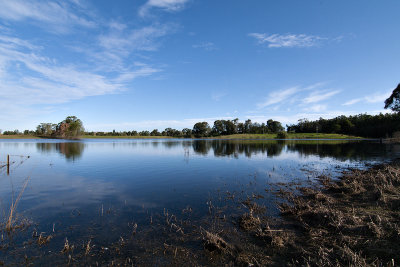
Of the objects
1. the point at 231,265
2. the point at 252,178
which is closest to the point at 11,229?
the point at 231,265

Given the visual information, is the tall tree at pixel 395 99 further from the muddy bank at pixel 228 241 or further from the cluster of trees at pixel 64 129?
the cluster of trees at pixel 64 129

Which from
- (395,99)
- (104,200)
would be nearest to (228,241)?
(104,200)

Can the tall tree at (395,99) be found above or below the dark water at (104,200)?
above

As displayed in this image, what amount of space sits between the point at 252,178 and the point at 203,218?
11338mm

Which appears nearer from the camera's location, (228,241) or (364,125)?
(228,241)

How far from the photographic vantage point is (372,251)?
6.20 metres

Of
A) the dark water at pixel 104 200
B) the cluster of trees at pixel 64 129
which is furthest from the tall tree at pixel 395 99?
the cluster of trees at pixel 64 129

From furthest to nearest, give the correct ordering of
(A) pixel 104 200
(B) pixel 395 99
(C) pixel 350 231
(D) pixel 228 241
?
(B) pixel 395 99
(A) pixel 104 200
(D) pixel 228 241
(C) pixel 350 231

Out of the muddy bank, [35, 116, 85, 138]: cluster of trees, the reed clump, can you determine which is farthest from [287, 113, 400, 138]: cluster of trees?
[35, 116, 85, 138]: cluster of trees

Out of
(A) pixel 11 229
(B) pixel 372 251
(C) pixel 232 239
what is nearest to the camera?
(B) pixel 372 251

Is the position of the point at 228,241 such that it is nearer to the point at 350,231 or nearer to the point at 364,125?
the point at 350,231

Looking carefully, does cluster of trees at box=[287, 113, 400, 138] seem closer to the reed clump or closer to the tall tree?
the tall tree

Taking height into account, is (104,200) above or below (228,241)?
below

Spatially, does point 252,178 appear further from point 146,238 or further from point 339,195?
point 146,238
